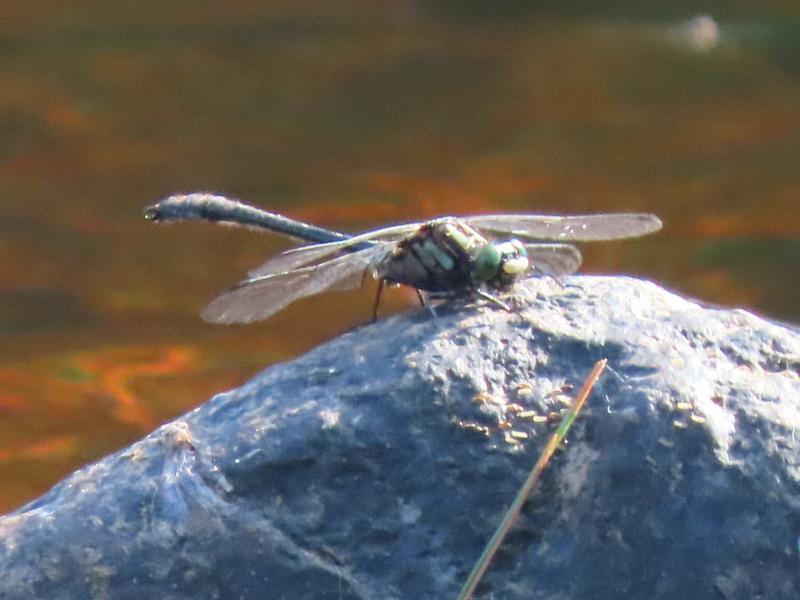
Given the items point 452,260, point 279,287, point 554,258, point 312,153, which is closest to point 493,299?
point 452,260

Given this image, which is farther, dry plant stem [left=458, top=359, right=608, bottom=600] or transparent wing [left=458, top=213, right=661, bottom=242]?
transparent wing [left=458, top=213, right=661, bottom=242]

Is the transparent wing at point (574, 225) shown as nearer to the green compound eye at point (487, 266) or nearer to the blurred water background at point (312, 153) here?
the green compound eye at point (487, 266)

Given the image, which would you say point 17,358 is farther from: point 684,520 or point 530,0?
point 530,0

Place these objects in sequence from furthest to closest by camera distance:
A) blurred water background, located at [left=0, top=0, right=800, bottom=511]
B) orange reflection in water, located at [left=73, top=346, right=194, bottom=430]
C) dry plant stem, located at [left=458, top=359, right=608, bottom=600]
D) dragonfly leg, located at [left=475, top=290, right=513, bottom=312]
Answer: blurred water background, located at [left=0, top=0, right=800, bottom=511]
orange reflection in water, located at [left=73, top=346, right=194, bottom=430]
dragonfly leg, located at [left=475, top=290, right=513, bottom=312]
dry plant stem, located at [left=458, top=359, right=608, bottom=600]

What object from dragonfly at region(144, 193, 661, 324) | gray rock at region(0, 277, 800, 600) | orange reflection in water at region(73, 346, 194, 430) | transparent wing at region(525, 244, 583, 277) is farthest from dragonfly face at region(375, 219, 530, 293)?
orange reflection in water at region(73, 346, 194, 430)

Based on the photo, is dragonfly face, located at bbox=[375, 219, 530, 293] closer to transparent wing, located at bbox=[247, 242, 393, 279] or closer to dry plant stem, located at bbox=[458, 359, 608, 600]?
transparent wing, located at bbox=[247, 242, 393, 279]

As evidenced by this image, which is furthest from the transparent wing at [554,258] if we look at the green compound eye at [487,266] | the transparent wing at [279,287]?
the transparent wing at [279,287]

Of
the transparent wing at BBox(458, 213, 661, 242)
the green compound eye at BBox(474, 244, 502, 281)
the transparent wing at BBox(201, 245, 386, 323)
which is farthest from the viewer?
the transparent wing at BBox(458, 213, 661, 242)
